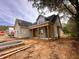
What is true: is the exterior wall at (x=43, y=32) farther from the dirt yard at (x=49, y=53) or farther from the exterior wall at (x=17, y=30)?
the dirt yard at (x=49, y=53)

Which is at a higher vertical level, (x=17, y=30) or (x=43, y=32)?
(x=17, y=30)

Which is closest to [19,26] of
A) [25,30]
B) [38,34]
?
[25,30]

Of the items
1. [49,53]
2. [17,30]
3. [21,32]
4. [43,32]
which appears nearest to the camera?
[49,53]

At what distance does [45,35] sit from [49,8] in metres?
7.65

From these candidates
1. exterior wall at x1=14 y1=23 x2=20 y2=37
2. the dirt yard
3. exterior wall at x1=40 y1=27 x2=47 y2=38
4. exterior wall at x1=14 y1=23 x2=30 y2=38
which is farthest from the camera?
exterior wall at x1=14 y1=23 x2=20 y2=37

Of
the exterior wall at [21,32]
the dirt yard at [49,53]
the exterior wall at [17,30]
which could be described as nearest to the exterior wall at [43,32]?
the exterior wall at [21,32]

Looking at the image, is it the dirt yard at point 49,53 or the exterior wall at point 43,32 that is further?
the exterior wall at point 43,32

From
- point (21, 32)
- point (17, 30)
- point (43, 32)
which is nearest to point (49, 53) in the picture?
point (43, 32)

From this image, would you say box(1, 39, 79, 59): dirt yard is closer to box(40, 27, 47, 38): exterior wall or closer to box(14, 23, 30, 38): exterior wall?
box(40, 27, 47, 38): exterior wall

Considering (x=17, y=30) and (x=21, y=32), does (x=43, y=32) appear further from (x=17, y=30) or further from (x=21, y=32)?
(x=17, y=30)

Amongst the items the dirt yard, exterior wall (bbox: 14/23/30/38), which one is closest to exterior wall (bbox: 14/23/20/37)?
exterior wall (bbox: 14/23/30/38)

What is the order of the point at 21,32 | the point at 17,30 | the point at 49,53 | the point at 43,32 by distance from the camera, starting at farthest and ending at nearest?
the point at 17,30 → the point at 21,32 → the point at 43,32 → the point at 49,53

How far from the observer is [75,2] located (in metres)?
11.9

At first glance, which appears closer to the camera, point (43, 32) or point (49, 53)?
point (49, 53)
